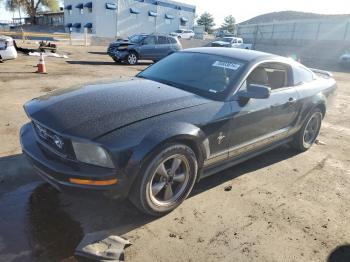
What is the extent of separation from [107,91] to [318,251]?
2.65 m

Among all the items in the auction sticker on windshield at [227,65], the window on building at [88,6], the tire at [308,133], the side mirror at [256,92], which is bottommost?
the tire at [308,133]

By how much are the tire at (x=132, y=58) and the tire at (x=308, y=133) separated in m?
12.8

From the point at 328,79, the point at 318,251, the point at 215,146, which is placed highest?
the point at 328,79

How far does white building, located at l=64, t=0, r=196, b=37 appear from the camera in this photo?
4456 centimetres

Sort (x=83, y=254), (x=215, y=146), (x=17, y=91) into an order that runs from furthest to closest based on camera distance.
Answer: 1. (x=17, y=91)
2. (x=215, y=146)
3. (x=83, y=254)

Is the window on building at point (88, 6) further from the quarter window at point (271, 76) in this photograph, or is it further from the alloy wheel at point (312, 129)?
the quarter window at point (271, 76)

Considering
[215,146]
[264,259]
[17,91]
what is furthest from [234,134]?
[17,91]

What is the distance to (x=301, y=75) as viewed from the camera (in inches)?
202

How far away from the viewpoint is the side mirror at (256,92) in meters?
3.75

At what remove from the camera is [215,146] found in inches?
145

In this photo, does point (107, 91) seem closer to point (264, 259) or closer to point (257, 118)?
point (257, 118)

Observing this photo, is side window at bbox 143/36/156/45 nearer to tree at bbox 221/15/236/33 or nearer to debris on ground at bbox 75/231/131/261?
debris on ground at bbox 75/231/131/261

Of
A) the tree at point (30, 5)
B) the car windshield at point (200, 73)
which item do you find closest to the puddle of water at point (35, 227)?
the car windshield at point (200, 73)

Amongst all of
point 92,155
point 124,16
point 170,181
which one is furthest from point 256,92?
point 124,16
